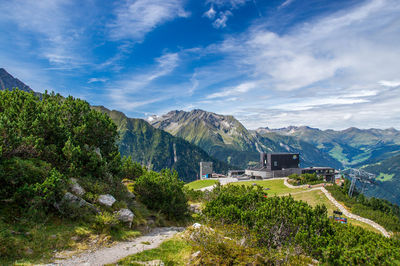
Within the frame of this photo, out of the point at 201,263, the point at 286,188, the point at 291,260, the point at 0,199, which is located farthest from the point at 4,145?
the point at 286,188

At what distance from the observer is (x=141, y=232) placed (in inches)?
661

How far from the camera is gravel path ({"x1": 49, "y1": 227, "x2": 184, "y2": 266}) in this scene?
1046 cm

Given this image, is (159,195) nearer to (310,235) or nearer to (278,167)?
(310,235)

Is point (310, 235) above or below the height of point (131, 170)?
below

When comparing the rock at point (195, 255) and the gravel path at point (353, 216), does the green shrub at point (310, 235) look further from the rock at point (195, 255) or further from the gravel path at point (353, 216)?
the gravel path at point (353, 216)

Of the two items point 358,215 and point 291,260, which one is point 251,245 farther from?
point 358,215

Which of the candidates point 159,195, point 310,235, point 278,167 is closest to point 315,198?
point 310,235

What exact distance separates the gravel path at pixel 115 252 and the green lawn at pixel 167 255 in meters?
0.52

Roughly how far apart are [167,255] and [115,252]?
2.95 metres

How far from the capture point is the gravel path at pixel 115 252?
34.3 ft

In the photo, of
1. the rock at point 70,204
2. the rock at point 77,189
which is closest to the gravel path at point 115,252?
the rock at point 70,204

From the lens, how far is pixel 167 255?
12250 mm

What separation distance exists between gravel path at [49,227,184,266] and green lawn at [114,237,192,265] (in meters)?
0.52

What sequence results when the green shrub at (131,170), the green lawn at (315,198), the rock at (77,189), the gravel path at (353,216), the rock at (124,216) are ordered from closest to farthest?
the rock at (77,189), the rock at (124,216), the gravel path at (353,216), the green shrub at (131,170), the green lawn at (315,198)
